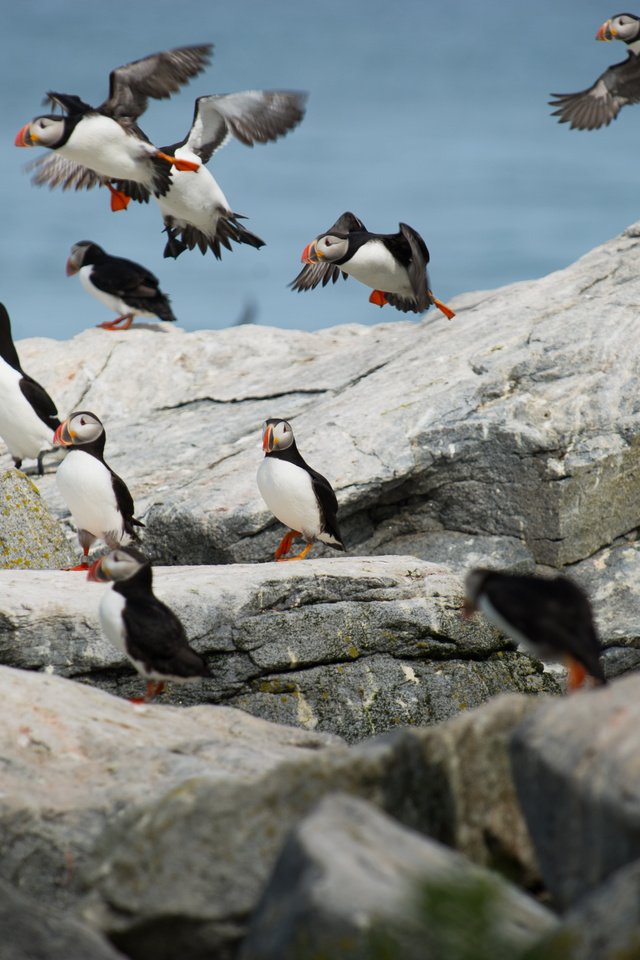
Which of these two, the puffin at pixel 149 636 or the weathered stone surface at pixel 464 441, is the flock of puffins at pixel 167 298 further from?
the weathered stone surface at pixel 464 441

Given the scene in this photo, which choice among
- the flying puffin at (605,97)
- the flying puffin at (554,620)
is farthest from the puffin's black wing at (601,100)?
the flying puffin at (554,620)

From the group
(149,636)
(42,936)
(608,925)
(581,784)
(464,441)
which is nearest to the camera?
(608,925)

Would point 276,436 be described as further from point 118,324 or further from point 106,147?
point 118,324

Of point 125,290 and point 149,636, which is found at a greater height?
A: point 125,290

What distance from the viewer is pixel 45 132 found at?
9.77m

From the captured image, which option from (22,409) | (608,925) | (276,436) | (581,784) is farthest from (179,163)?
(608,925)

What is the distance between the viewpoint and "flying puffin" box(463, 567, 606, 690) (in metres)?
4.58

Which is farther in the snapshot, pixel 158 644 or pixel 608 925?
pixel 158 644

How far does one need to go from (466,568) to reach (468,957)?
6.67 meters

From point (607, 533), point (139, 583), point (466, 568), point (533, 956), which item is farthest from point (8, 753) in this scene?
point (607, 533)

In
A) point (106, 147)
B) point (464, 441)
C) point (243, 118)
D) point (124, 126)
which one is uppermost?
point (243, 118)

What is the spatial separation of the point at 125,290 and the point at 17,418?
16.0 feet

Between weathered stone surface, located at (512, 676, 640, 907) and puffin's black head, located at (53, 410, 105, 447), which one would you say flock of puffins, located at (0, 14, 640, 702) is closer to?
puffin's black head, located at (53, 410, 105, 447)

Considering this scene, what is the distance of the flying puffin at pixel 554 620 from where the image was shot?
4578mm
